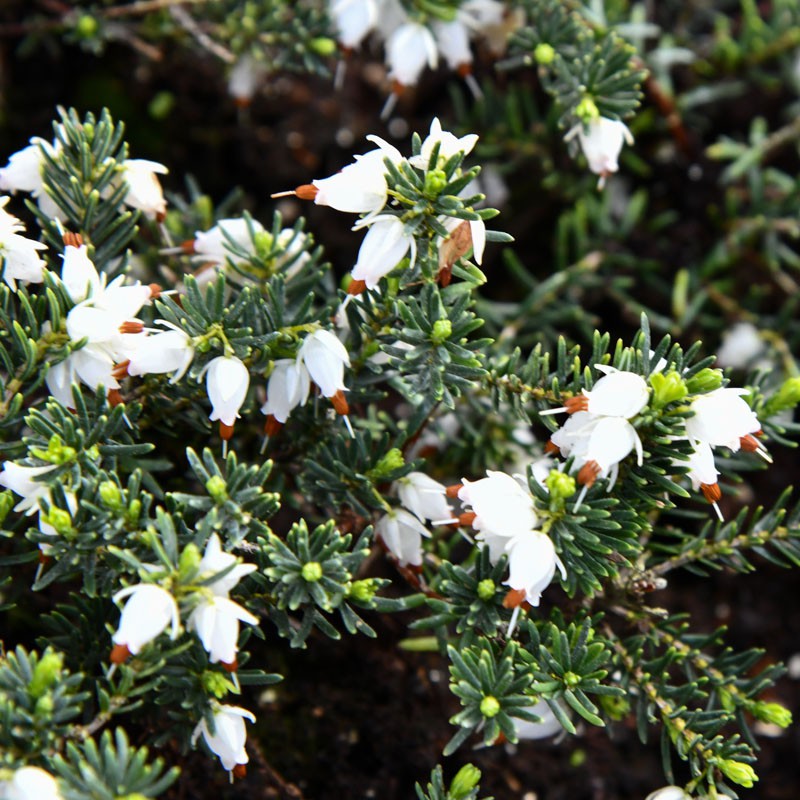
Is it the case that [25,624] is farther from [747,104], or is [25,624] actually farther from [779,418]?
[747,104]

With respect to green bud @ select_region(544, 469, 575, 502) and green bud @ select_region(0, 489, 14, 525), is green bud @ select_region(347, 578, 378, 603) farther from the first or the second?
green bud @ select_region(0, 489, 14, 525)

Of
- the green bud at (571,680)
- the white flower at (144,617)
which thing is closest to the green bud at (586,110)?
the green bud at (571,680)

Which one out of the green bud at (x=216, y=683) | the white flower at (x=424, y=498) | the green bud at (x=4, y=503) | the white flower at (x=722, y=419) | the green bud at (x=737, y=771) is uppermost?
the white flower at (x=722, y=419)

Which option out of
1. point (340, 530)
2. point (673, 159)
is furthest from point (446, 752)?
point (673, 159)

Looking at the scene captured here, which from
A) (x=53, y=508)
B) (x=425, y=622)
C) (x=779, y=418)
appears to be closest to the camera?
(x=53, y=508)

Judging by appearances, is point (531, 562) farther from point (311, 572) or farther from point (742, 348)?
point (742, 348)

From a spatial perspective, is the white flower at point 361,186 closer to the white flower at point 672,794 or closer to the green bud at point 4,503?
the green bud at point 4,503
